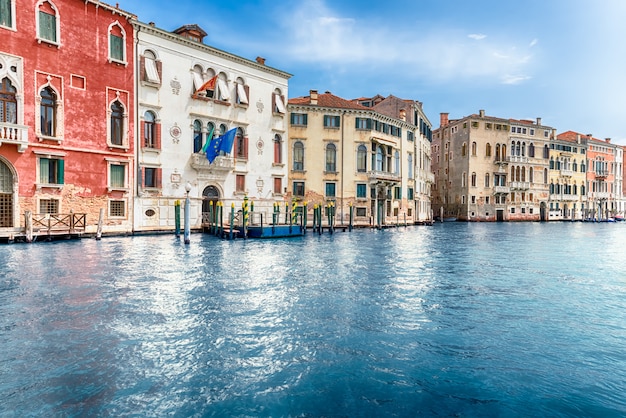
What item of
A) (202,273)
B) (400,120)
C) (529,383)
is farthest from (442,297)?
(400,120)

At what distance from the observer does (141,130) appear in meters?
21.9

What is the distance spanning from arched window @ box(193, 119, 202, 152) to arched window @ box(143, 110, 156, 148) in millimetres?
2431

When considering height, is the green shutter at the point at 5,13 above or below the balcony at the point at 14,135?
above

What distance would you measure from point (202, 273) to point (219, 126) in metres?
16.1

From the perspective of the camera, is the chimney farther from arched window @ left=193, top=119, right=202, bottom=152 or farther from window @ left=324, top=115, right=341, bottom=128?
arched window @ left=193, top=119, right=202, bottom=152

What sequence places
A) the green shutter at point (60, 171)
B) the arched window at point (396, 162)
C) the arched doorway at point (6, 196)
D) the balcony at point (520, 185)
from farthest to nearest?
the balcony at point (520, 185)
the arched window at point (396, 162)
the green shutter at point (60, 171)
the arched doorway at point (6, 196)

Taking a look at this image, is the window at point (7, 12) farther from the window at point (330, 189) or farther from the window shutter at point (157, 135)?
the window at point (330, 189)

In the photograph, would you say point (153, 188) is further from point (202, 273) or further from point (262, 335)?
point (262, 335)

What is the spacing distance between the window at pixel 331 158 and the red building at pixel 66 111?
14715mm

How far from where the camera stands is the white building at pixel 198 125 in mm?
22125

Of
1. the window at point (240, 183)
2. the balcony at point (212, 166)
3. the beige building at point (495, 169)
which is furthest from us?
the beige building at point (495, 169)

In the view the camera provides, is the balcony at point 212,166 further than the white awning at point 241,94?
No

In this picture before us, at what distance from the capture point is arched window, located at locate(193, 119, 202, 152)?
Answer: 24219 millimetres

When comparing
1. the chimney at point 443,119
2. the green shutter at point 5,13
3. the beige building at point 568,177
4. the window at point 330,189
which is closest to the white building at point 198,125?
the window at point 330,189
